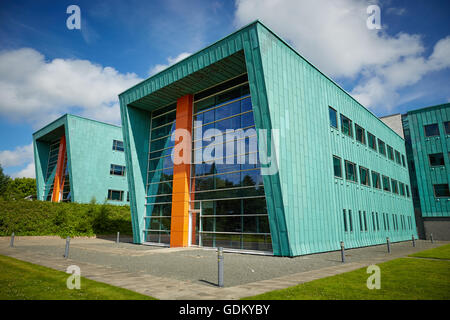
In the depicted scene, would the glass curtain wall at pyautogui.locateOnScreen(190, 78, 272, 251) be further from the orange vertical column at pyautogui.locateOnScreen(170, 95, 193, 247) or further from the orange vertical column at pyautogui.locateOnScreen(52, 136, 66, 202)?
the orange vertical column at pyautogui.locateOnScreen(52, 136, 66, 202)

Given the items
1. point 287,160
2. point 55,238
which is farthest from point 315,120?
point 55,238

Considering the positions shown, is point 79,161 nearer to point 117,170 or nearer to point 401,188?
point 117,170

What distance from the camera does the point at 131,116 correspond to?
2716cm

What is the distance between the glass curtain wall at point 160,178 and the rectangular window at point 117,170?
2049cm

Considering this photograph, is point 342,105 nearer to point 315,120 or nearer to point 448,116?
point 315,120

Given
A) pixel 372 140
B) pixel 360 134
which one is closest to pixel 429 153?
pixel 372 140

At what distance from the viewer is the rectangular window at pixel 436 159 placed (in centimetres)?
3906

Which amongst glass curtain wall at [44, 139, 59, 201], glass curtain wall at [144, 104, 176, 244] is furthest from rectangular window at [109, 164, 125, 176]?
glass curtain wall at [144, 104, 176, 244]

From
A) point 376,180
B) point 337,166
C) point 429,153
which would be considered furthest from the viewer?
point 429,153

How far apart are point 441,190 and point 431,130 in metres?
8.58

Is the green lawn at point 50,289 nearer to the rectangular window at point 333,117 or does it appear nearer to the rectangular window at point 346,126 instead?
the rectangular window at point 333,117

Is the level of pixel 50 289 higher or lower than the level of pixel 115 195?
lower

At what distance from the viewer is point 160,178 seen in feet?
84.7
